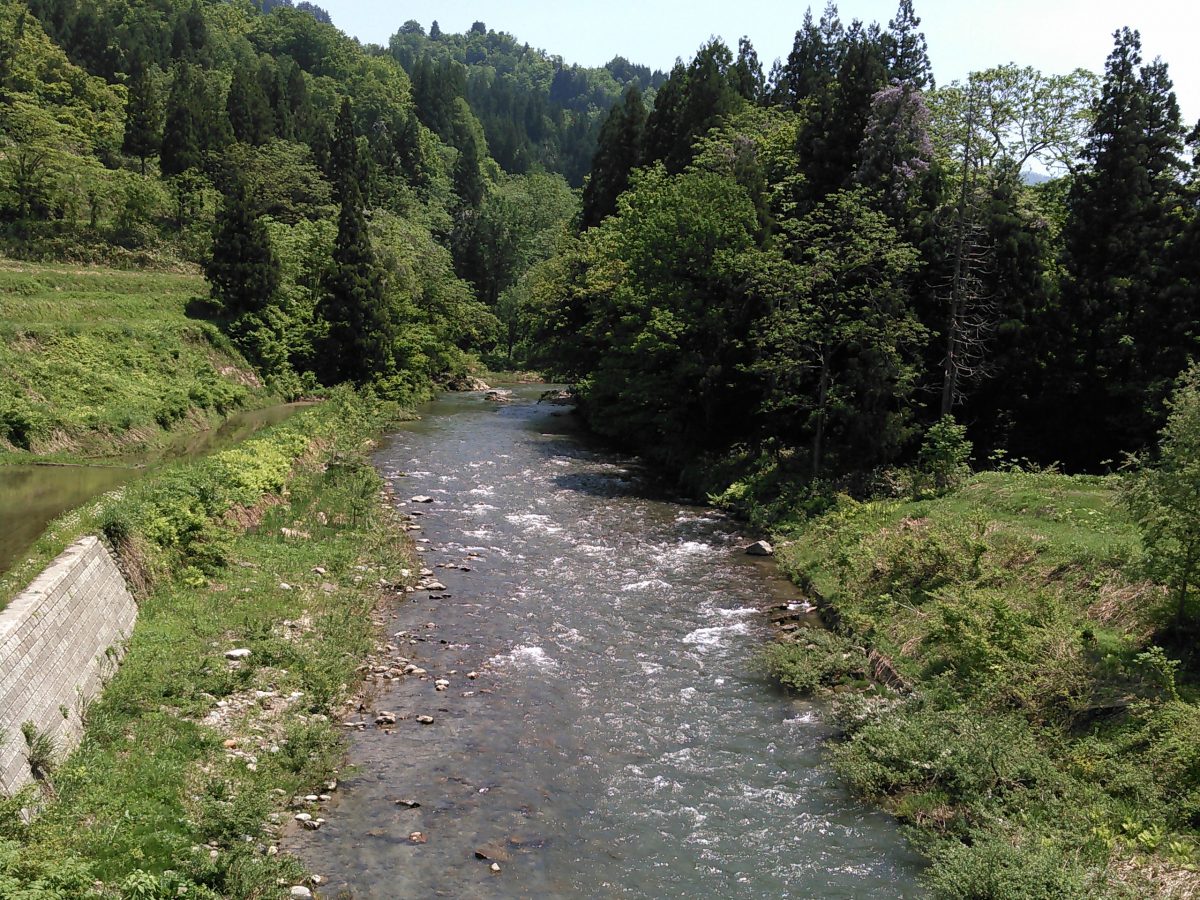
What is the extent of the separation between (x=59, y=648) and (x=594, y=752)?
8011 mm

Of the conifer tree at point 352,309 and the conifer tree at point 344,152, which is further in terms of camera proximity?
the conifer tree at point 344,152

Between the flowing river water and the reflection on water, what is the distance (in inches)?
298

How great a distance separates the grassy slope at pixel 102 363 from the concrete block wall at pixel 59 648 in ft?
53.5

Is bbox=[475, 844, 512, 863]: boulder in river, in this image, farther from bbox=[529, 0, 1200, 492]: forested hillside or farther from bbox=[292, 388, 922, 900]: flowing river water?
bbox=[529, 0, 1200, 492]: forested hillside

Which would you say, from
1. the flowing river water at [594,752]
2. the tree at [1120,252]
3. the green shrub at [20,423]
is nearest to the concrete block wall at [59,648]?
the flowing river water at [594,752]

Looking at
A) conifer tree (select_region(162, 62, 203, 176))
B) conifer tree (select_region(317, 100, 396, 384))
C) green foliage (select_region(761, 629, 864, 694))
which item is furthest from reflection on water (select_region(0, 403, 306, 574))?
conifer tree (select_region(162, 62, 203, 176))

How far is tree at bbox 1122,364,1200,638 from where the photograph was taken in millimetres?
13859

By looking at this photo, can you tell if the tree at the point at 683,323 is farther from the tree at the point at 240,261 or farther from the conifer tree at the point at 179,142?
the conifer tree at the point at 179,142

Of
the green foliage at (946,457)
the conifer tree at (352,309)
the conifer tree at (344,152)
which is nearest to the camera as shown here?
the green foliage at (946,457)

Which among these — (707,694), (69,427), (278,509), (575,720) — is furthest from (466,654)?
(69,427)

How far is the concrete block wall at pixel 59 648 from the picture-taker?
10281mm

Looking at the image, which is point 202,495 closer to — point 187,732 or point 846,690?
point 187,732

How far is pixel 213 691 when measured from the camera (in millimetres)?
14328

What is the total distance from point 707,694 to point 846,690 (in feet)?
8.89
